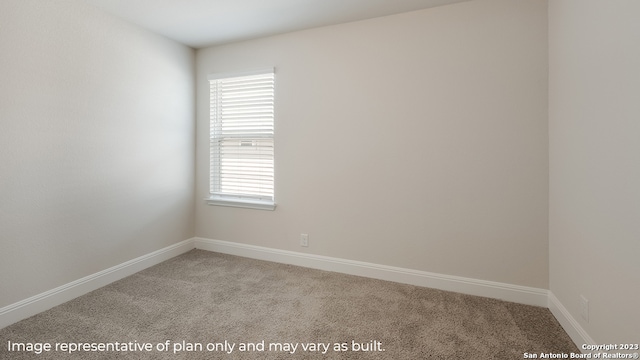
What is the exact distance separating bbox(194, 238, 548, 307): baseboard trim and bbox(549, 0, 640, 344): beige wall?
0.25 m

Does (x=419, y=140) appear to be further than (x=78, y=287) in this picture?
Yes

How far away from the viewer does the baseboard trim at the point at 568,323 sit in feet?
5.45

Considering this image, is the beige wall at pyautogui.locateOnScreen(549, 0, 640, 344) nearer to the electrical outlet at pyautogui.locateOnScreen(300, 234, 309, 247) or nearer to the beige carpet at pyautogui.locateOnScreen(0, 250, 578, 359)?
the beige carpet at pyautogui.locateOnScreen(0, 250, 578, 359)

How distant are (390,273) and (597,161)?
1737mm

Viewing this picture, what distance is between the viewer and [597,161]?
1536 millimetres

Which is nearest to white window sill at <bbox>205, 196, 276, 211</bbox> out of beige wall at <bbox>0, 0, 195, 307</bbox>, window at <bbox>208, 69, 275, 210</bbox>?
window at <bbox>208, 69, 275, 210</bbox>

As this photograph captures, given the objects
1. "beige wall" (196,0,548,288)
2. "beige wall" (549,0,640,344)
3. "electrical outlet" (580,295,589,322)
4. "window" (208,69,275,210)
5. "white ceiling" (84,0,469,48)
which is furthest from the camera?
"window" (208,69,275,210)

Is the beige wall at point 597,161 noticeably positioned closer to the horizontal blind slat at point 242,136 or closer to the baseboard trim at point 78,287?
the horizontal blind slat at point 242,136

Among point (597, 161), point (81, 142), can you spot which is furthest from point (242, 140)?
point (597, 161)

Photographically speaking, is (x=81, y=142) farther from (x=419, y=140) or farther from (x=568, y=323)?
(x=568, y=323)

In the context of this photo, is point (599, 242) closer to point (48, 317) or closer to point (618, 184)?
point (618, 184)

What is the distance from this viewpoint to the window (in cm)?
316

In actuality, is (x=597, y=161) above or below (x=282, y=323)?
above

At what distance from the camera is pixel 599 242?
1519mm
